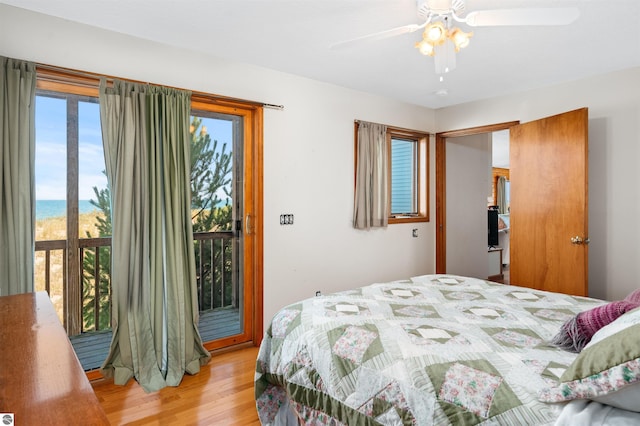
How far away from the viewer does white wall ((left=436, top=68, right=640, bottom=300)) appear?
3.39m

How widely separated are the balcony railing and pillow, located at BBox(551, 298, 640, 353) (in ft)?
8.40

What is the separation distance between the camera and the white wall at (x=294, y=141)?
8.52 ft

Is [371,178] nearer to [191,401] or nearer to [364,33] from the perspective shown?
[364,33]

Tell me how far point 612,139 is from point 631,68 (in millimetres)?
605

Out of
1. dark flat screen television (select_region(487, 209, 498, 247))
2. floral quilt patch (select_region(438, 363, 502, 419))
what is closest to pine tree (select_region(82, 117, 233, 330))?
floral quilt patch (select_region(438, 363, 502, 419))

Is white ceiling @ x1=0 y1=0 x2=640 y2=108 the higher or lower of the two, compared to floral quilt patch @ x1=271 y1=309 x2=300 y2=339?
higher

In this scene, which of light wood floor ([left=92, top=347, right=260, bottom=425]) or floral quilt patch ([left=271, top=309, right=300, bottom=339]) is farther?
light wood floor ([left=92, top=347, right=260, bottom=425])

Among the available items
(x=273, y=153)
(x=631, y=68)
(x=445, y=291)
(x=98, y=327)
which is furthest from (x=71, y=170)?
(x=631, y=68)

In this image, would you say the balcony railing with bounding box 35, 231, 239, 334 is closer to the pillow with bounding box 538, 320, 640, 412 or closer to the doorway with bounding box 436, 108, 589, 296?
the pillow with bounding box 538, 320, 640, 412

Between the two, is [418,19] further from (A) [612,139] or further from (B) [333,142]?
(A) [612,139]

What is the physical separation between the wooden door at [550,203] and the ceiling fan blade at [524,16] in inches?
77.6

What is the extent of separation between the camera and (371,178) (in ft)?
13.9

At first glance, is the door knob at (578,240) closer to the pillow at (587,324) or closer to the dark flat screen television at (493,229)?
the pillow at (587,324)

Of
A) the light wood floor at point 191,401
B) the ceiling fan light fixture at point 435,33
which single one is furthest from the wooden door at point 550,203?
the light wood floor at point 191,401
